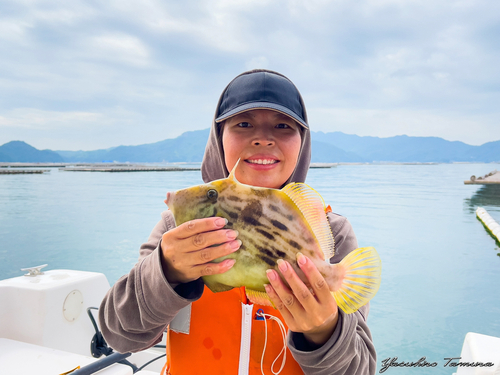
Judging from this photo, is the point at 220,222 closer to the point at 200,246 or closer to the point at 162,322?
the point at 200,246

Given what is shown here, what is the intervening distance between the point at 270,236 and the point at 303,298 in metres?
0.29

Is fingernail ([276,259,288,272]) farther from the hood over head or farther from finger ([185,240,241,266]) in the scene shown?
the hood over head

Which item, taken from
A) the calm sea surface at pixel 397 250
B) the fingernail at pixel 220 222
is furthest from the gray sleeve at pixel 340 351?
the calm sea surface at pixel 397 250

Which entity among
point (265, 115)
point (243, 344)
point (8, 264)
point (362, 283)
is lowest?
point (8, 264)

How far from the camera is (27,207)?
3086cm

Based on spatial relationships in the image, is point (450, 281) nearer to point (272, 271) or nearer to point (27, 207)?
point (272, 271)

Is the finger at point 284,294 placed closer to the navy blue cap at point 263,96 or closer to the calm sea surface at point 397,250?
the navy blue cap at point 263,96

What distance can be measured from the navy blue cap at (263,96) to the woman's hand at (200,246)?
0.80 meters

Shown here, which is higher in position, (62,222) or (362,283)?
(362,283)

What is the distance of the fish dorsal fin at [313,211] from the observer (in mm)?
1392

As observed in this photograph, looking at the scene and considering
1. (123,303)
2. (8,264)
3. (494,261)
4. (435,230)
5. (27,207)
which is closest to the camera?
(123,303)

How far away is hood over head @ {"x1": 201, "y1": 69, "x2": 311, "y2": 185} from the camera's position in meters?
1.86

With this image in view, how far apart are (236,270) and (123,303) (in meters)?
0.65

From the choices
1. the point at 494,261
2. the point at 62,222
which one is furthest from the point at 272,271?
the point at 62,222
